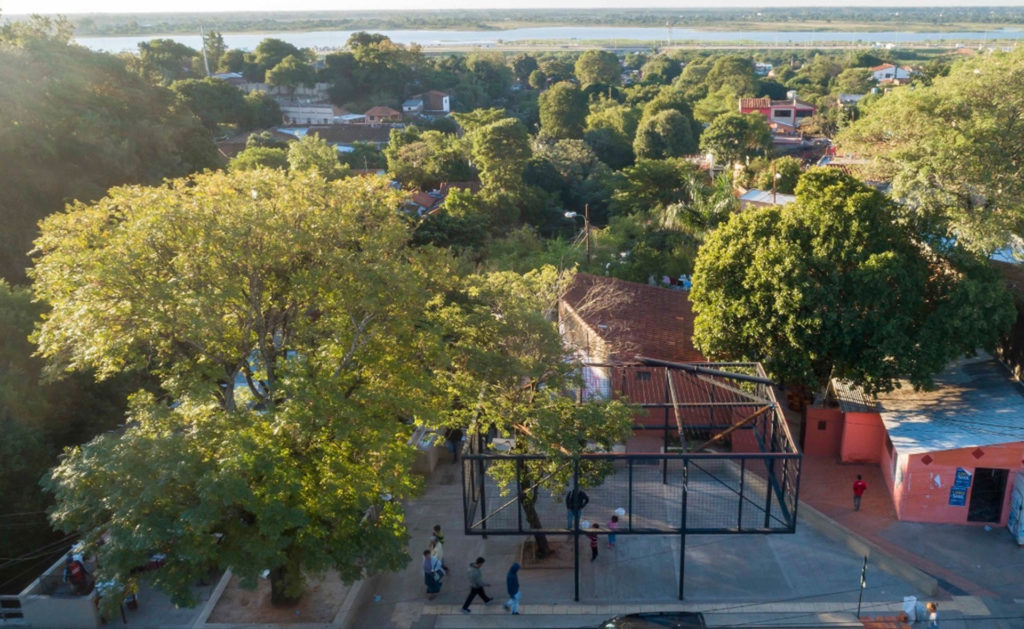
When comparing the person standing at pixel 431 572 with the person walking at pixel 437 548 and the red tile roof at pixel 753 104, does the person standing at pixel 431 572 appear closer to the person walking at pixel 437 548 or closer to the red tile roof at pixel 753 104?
the person walking at pixel 437 548

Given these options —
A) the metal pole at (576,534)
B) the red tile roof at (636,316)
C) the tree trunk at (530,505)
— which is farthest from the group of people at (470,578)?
the red tile roof at (636,316)

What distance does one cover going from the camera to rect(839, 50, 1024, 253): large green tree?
19.0 meters

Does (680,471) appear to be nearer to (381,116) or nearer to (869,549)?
(869,549)

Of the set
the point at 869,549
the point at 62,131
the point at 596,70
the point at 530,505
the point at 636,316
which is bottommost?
the point at 869,549

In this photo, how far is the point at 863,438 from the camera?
17.8 m

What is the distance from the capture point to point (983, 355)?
19969 mm

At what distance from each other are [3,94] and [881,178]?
2640cm

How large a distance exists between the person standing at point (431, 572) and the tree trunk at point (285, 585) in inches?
85.8

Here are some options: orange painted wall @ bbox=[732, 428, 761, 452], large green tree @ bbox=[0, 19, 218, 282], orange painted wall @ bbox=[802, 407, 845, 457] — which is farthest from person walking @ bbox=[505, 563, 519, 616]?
large green tree @ bbox=[0, 19, 218, 282]

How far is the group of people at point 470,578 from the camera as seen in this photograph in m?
13.1

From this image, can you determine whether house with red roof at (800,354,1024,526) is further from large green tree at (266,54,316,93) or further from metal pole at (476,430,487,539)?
large green tree at (266,54,316,93)

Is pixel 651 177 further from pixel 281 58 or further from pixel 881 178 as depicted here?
pixel 281 58

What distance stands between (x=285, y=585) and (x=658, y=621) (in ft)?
20.5

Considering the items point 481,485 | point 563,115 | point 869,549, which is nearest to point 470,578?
point 481,485
